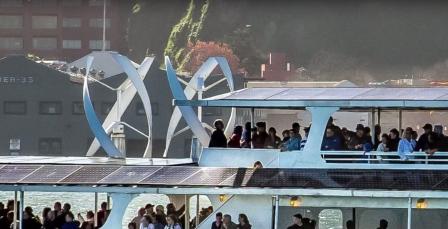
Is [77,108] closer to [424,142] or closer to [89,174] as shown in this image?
[89,174]

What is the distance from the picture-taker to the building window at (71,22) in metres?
142

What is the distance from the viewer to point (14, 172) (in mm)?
29656

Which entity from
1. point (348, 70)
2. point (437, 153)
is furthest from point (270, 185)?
point (348, 70)

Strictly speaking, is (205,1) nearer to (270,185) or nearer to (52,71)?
(52,71)

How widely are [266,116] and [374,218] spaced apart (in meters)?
44.2

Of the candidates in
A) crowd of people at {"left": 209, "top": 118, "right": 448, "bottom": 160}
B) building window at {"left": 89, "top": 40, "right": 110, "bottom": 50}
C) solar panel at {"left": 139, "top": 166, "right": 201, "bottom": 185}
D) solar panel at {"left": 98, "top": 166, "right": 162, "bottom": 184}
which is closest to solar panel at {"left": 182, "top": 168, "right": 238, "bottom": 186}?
solar panel at {"left": 139, "top": 166, "right": 201, "bottom": 185}

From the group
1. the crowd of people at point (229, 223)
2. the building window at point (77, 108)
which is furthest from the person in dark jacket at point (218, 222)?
the building window at point (77, 108)

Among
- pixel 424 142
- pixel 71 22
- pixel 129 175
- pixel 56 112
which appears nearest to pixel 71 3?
pixel 71 22

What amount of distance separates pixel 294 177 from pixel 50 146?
6986 cm

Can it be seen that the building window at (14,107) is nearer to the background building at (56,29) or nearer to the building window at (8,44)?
the background building at (56,29)

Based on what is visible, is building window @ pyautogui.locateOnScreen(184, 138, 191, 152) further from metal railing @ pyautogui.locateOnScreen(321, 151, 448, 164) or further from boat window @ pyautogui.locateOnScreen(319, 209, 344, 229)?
metal railing @ pyautogui.locateOnScreen(321, 151, 448, 164)

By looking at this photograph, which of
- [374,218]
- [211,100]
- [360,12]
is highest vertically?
[360,12]

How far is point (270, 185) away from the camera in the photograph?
28109 mm

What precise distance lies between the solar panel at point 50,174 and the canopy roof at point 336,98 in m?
2.42
